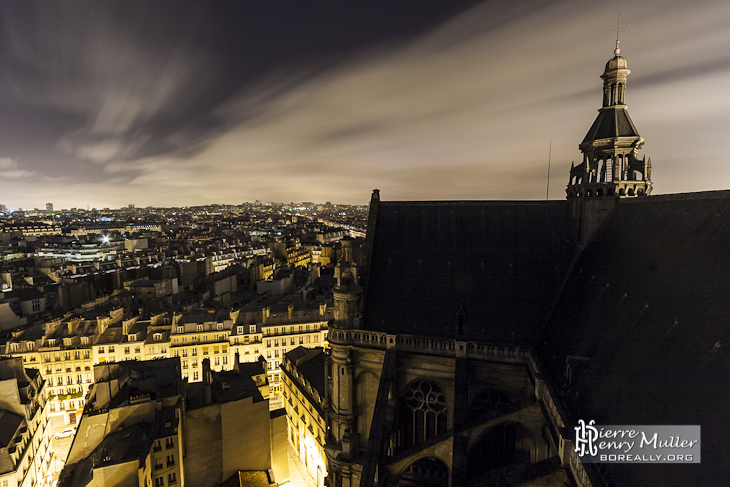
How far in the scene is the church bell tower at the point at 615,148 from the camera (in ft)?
91.5

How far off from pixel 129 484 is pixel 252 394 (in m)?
12.5

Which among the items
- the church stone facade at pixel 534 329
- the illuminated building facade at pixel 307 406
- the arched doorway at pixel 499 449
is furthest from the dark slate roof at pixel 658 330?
the illuminated building facade at pixel 307 406

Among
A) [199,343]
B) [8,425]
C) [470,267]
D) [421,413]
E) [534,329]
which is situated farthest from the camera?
[199,343]

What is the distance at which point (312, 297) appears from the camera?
7712 cm

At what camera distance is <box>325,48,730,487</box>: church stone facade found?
15.4m

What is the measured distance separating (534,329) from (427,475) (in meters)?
13.3

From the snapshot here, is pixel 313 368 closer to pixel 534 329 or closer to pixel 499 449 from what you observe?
pixel 499 449

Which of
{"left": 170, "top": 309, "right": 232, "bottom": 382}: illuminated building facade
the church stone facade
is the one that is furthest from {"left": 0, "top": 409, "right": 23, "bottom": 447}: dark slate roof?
the church stone facade

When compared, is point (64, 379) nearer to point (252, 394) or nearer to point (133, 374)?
point (133, 374)

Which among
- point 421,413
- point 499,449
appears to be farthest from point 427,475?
point 499,449

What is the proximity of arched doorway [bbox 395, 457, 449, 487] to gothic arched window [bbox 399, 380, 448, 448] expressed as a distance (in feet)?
5.93

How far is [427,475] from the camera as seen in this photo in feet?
92.5

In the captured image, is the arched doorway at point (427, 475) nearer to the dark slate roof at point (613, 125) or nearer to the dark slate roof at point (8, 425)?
the dark slate roof at point (613, 125)

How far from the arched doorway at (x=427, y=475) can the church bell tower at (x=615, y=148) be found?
75.7 feet
